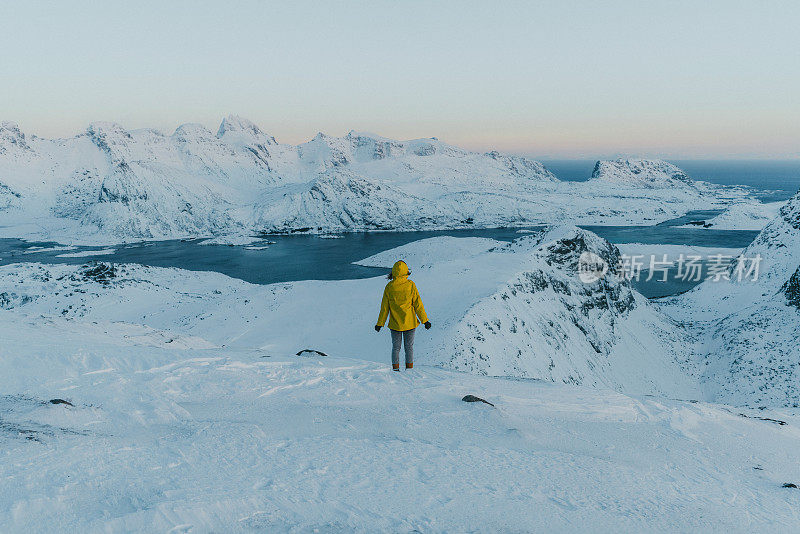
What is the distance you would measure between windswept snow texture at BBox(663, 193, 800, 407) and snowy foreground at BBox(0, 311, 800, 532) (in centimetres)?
2103

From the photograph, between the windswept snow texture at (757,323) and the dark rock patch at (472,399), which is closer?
the dark rock patch at (472,399)

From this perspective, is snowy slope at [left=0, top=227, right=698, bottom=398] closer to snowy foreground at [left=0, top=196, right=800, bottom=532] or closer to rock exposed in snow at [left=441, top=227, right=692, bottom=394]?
rock exposed in snow at [left=441, top=227, right=692, bottom=394]

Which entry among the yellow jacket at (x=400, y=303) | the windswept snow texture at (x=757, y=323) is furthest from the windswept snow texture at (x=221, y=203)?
the yellow jacket at (x=400, y=303)

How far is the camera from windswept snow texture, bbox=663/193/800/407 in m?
24.8

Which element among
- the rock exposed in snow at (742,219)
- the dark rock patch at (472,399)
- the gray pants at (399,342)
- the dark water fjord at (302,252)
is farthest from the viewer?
the rock exposed in snow at (742,219)

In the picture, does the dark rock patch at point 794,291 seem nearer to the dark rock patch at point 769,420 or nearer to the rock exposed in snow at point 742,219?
the dark rock patch at point 769,420

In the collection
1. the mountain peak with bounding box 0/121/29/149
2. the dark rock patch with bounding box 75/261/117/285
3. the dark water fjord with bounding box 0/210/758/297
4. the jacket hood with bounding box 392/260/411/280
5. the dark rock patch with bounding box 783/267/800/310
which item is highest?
the mountain peak with bounding box 0/121/29/149

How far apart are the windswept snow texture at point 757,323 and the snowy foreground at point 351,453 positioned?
828 inches

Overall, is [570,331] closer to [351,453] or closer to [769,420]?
[769,420]

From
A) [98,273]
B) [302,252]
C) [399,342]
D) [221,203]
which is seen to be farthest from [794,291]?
[221,203]

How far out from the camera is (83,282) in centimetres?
4641

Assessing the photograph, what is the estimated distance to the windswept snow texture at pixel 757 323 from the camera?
24812mm

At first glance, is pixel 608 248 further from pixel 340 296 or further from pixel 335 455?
pixel 335 455

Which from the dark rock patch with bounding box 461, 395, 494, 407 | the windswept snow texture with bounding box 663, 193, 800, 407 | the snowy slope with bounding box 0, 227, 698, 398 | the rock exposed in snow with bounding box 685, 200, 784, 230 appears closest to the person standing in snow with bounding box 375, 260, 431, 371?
the dark rock patch with bounding box 461, 395, 494, 407
